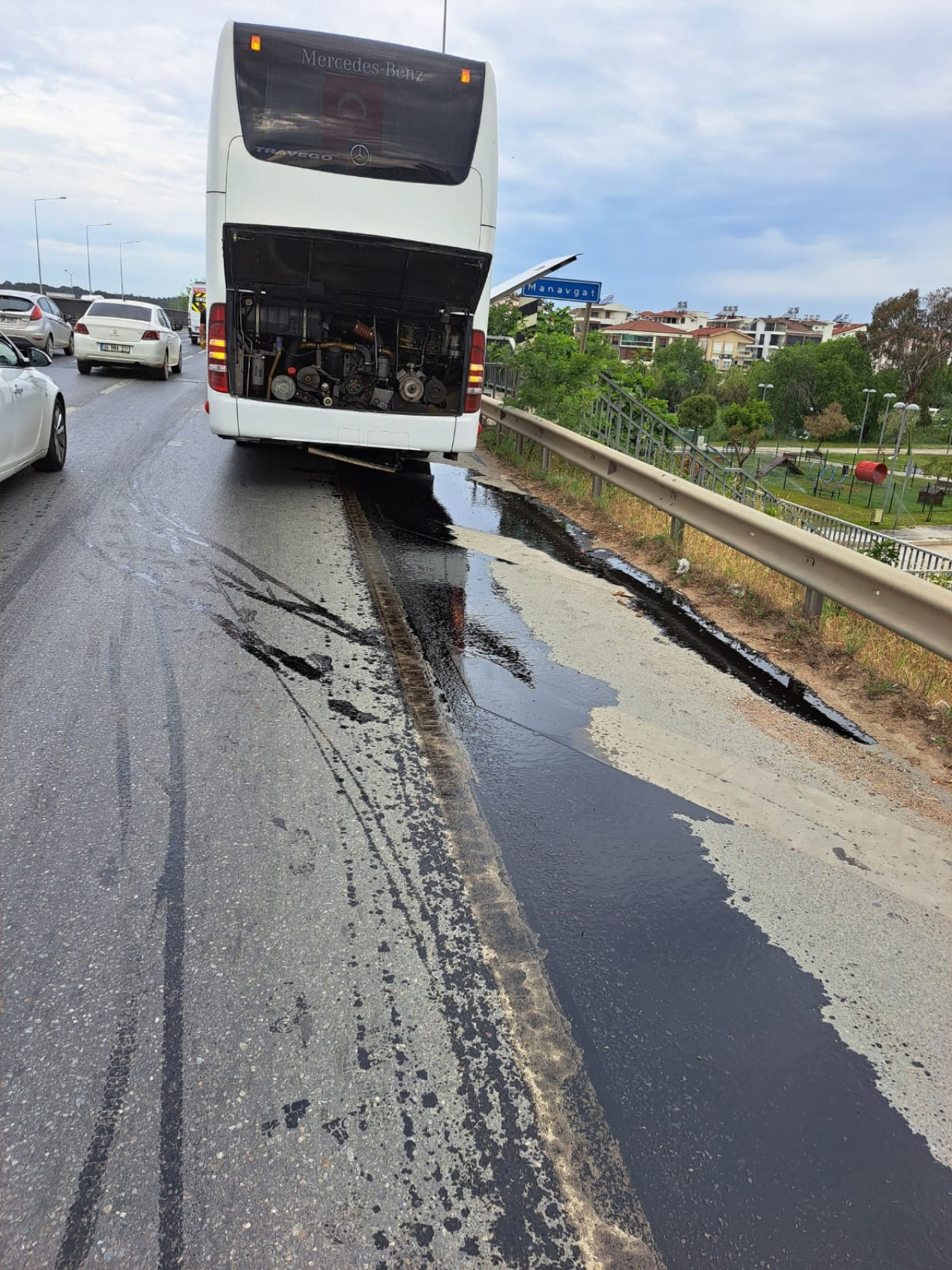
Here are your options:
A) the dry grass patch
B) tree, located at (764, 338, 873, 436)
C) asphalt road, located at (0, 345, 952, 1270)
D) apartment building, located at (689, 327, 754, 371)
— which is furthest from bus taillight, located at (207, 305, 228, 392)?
apartment building, located at (689, 327, 754, 371)

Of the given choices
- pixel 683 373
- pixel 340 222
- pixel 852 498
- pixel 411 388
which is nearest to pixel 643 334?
pixel 683 373

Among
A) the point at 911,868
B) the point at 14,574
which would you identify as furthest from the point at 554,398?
the point at 911,868

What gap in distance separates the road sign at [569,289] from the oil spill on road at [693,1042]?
629 inches

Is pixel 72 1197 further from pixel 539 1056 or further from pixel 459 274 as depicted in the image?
pixel 459 274

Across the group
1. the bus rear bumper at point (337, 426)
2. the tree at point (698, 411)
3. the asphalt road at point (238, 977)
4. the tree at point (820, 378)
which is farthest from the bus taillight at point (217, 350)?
the tree at point (820, 378)

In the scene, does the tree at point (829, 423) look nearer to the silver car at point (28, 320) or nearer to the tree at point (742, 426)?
the tree at point (742, 426)

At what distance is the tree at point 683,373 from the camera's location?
436 ft

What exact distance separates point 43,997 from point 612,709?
10.7ft

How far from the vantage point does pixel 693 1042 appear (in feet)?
8.86

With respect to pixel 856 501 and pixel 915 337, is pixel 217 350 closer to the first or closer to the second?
pixel 856 501

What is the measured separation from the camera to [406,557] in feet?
25.5

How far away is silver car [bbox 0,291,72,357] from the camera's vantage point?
23625 mm

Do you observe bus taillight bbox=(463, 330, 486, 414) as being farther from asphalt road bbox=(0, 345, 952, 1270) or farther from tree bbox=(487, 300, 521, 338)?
tree bbox=(487, 300, 521, 338)

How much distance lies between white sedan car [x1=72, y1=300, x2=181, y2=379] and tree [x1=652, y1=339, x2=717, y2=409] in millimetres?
119406
